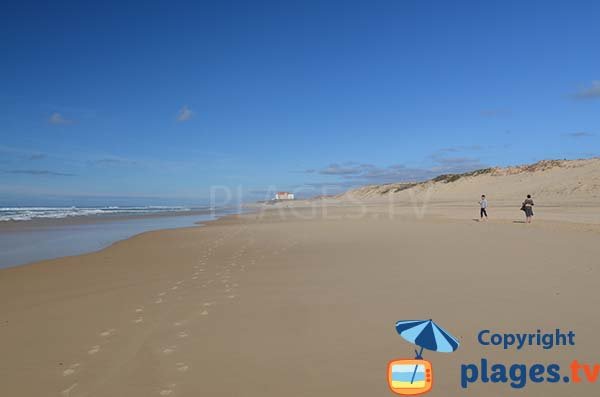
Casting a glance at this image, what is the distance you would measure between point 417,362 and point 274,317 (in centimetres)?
233

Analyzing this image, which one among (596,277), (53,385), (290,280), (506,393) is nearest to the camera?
(506,393)

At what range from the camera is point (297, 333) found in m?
4.89

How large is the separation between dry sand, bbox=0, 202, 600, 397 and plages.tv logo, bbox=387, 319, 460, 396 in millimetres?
96

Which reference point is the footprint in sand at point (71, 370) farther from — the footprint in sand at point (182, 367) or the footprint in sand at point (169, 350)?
the footprint in sand at point (182, 367)

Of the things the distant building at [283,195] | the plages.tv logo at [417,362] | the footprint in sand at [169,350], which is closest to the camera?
the plages.tv logo at [417,362]

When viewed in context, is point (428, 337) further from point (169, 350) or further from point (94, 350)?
point (94, 350)

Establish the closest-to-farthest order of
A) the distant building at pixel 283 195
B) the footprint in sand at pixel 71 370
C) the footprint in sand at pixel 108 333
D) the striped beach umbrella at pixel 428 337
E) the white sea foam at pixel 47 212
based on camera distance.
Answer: the footprint in sand at pixel 71 370 < the striped beach umbrella at pixel 428 337 < the footprint in sand at pixel 108 333 < the white sea foam at pixel 47 212 < the distant building at pixel 283 195

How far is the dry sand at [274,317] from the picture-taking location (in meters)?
3.76

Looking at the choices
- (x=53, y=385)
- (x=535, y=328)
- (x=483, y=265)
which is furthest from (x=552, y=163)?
(x=53, y=385)

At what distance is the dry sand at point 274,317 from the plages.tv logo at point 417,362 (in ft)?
0.31

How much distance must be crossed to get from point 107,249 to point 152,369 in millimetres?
11166

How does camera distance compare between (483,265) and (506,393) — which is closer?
(506,393)

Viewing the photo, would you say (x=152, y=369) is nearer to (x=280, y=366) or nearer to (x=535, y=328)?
(x=280, y=366)
